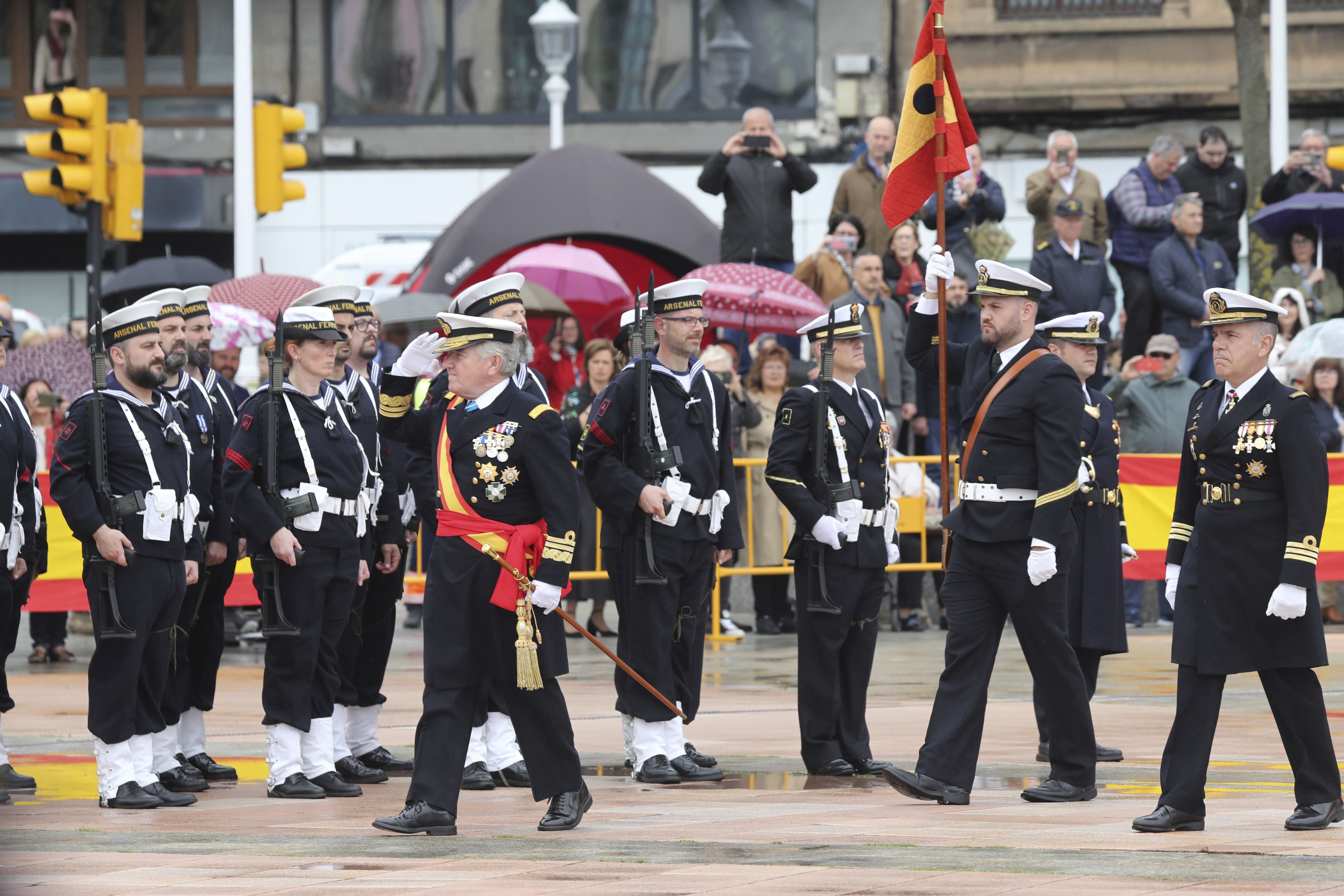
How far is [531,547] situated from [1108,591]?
129 inches

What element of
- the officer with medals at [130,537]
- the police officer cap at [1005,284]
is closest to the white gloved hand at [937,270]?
the police officer cap at [1005,284]

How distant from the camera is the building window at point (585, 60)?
91.4ft

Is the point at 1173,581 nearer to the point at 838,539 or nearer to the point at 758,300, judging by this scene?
the point at 838,539

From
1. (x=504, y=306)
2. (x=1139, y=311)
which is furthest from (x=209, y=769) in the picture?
(x=1139, y=311)

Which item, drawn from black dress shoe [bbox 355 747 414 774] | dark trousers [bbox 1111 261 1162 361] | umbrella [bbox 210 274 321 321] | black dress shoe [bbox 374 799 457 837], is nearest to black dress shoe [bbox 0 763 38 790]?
black dress shoe [bbox 355 747 414 774]

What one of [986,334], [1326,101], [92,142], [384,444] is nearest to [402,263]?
[92,142]

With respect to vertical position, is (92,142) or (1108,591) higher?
(92,142)

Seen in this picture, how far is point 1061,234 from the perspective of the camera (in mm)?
17375

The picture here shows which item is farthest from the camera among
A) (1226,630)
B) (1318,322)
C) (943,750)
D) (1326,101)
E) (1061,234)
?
(1326,101)

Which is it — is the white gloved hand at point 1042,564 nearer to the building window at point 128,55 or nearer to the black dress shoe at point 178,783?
the black dress shoe at point 178,783

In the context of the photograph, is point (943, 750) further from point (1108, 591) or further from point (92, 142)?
point (92, 142)

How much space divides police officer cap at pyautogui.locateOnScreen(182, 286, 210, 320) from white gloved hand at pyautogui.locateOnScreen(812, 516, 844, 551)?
10.6 ft

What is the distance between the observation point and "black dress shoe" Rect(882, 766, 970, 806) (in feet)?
28.5

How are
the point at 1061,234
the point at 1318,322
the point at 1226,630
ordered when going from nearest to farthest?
the point at 1226,630 → the point at 1061,234 → the point at 1318,322
